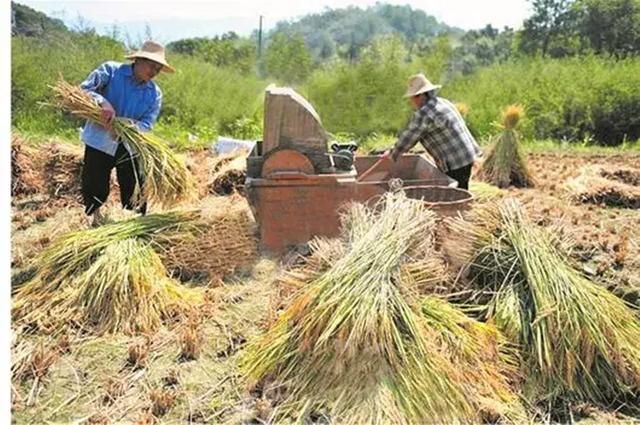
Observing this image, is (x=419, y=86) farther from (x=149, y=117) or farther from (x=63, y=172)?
(x=63, y=172)

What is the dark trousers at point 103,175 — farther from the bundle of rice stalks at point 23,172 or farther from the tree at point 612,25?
the tree at point 612,25

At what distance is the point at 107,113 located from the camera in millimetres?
4418

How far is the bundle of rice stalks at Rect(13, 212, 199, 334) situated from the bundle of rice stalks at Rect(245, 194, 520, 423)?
2.58ft

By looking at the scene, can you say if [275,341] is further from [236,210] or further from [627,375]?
[236,210]

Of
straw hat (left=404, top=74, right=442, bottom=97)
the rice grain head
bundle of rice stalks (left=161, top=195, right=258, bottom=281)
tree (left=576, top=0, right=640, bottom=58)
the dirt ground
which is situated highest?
tree (left=576, top=0, right=640, bottom=58)

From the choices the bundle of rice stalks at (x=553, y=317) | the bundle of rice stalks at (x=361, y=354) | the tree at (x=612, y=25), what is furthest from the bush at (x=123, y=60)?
the tree at (x=612, y=25)

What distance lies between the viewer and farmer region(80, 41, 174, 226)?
457cm

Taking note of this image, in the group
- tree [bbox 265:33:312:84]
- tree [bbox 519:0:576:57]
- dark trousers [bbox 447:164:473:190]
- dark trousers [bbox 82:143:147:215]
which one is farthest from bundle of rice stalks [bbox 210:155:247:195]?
tree [bbox 519:0:576:57]

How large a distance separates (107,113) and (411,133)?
83.7 inches

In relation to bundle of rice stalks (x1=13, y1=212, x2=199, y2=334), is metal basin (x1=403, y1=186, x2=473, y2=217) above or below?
above

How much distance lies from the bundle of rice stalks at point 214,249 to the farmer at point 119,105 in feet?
1.87

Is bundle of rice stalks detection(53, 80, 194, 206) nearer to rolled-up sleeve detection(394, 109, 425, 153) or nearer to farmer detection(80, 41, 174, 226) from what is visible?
farmer detection(80, 41, 174, 226)

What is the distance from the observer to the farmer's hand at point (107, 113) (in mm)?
4418

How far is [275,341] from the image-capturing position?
3.18m
